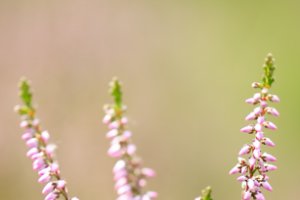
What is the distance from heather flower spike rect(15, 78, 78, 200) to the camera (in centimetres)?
306

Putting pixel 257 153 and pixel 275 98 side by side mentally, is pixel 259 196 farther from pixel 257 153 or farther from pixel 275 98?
pixel 275 98

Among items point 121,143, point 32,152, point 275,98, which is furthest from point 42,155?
point 275,98

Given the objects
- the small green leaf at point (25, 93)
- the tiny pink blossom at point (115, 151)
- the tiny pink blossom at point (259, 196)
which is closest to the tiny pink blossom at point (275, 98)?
the tiny pink blossom at point (259, 196)

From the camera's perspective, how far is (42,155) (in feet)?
10.2

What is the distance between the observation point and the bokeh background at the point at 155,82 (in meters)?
10.7

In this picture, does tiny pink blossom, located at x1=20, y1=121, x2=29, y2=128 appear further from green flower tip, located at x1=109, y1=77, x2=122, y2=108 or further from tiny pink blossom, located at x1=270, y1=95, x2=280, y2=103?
tiny pink blossom, located at x1=270, y1=95, x2=280, y2=103

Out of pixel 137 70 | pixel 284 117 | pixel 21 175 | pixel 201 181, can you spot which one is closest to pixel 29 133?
pixel 21 175

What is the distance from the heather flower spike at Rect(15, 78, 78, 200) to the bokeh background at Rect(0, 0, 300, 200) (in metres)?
6.61

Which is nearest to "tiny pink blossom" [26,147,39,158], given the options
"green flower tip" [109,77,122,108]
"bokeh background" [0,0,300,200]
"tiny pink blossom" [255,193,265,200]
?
"green flower tip" [109,77,122,108]

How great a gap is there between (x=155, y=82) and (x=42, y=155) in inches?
412

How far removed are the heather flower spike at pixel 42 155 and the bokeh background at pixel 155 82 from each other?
6613 millimetres

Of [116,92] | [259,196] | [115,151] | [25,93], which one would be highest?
[25,93]

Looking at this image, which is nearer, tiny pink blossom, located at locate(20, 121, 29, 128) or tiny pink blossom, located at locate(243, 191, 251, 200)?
tiny pink blossom, located at locate(243, 191, 251, 200)

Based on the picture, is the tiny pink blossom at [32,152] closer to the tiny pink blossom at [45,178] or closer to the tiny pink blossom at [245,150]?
the tiny pink blossom at [45,178]
